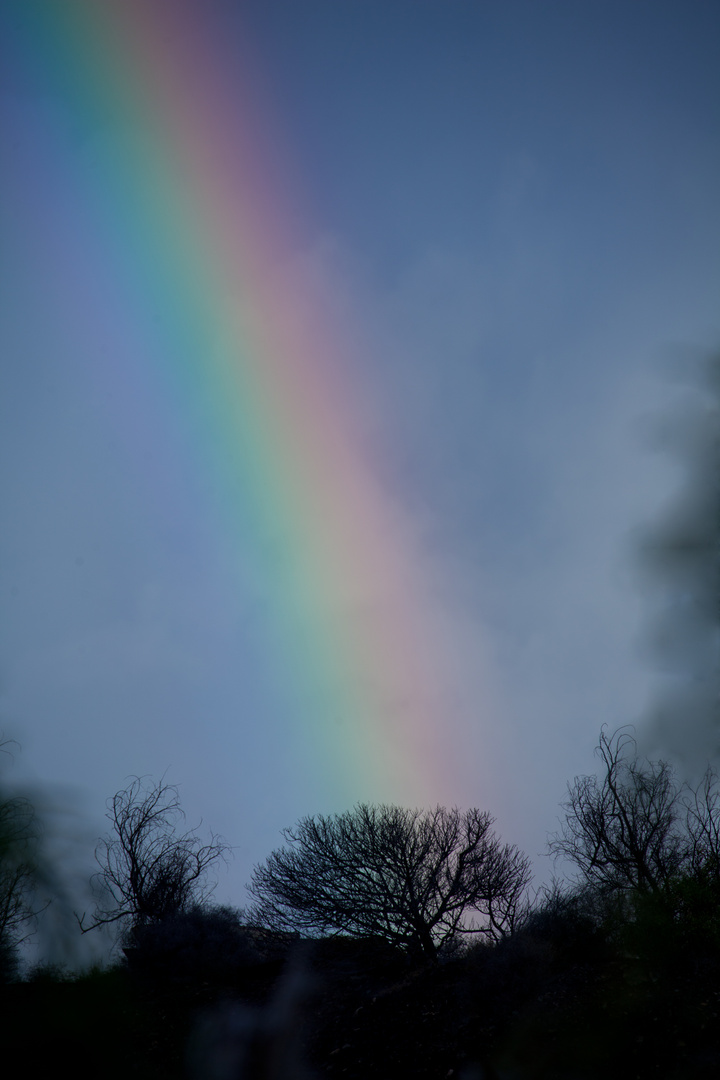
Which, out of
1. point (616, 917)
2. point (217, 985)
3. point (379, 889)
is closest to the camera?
point (616, 917)

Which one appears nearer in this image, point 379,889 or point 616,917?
point 616,917

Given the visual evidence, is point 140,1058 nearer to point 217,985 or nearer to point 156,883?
point 217,985

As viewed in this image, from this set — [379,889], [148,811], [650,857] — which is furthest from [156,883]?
[650,857]

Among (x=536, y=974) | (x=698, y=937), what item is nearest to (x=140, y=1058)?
(x=536, y=974)

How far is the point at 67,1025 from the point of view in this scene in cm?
770

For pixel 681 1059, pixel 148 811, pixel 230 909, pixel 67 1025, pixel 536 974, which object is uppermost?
pixel 148 811

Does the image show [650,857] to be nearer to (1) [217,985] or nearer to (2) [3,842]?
(1) [217,985]

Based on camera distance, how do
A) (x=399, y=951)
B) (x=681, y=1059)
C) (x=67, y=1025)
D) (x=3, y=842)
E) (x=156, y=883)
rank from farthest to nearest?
(x=156, y=883)
(x=399, y=951)
(x=67, y=1025)
(x=681, y=1059)
(x=3, y=842)

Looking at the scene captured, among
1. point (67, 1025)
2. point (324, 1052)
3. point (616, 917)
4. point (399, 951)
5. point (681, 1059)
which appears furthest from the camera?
point (399, 951)

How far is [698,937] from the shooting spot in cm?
877

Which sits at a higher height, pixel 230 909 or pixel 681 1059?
pixel 230 909

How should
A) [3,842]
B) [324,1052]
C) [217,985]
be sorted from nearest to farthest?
[3,842], [324,1052], [217,985]

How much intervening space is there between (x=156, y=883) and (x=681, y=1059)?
1191cm

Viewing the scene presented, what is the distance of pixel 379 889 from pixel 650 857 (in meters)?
5.52
